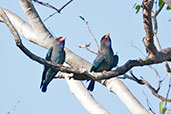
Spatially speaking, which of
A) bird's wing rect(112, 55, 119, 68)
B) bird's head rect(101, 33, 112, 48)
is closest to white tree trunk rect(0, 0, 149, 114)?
bird's wing rect(112, 55, 119, 68)

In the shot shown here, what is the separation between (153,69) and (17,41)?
52.7 inches

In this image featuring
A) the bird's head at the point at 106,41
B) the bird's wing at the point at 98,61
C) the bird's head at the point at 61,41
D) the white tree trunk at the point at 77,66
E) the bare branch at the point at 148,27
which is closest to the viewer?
the bare branch at the point at 148,27

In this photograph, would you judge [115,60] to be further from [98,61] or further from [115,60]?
[98,61]

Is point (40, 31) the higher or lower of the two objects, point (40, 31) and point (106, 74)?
the higher

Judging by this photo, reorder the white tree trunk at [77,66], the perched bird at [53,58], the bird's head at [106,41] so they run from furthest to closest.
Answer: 1. the bird's head at [106,41]
2. the perched bird at [53,58]
3. the white tree trunk at [77,66]

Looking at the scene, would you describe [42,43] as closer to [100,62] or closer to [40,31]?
[40,31]

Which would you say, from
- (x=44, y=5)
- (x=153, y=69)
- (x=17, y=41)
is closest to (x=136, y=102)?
(x=153, y=69)

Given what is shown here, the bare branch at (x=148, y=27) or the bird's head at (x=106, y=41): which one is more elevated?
the bare branch at (x=148, y=27)

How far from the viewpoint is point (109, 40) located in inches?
212

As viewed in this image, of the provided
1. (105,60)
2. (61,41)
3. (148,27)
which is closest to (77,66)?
(105,60)

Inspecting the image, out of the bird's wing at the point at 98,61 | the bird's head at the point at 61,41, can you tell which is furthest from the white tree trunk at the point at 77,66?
the bird's head at the point at 61,41

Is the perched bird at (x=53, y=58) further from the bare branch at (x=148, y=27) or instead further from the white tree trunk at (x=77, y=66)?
the bare branch at (x=148, y=27)

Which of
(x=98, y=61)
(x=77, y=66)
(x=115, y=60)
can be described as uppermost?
(x=77, y=66)

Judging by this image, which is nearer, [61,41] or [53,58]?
[53,58]
